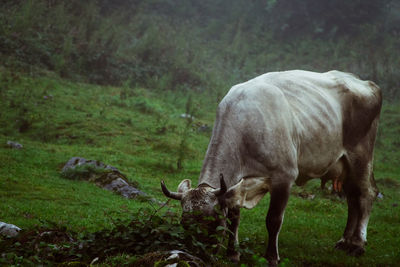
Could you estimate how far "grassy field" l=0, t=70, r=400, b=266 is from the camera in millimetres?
7066

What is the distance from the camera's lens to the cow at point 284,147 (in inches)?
202

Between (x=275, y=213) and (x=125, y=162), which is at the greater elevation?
(x=275, y=213)

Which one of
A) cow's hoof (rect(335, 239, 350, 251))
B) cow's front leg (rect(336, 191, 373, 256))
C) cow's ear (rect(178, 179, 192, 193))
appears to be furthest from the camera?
cow's hoof (rect(335, 239, 350, 251))

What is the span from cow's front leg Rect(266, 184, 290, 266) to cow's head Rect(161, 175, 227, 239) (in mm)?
935

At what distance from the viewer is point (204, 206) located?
460cm

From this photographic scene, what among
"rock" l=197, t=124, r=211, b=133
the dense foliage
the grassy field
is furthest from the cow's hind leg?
the dense foliage

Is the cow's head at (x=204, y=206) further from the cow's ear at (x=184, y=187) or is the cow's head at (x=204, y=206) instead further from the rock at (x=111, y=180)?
the rock at (x=111, y=180)

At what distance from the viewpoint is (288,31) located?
124 ft

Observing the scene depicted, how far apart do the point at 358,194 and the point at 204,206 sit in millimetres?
3722

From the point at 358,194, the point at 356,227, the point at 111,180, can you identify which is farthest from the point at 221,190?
the point at 111,180

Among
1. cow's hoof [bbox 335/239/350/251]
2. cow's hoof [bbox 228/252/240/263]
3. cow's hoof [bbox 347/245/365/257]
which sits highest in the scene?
cow's hoof [bbox 228/252/240/263]

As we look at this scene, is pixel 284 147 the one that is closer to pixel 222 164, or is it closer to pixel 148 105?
pixel 222 164

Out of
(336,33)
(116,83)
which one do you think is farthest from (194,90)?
(336,33)

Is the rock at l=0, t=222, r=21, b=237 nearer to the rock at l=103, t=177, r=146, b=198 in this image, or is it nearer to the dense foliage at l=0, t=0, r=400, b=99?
the rock at l=103, t=177, r=146, b=198
